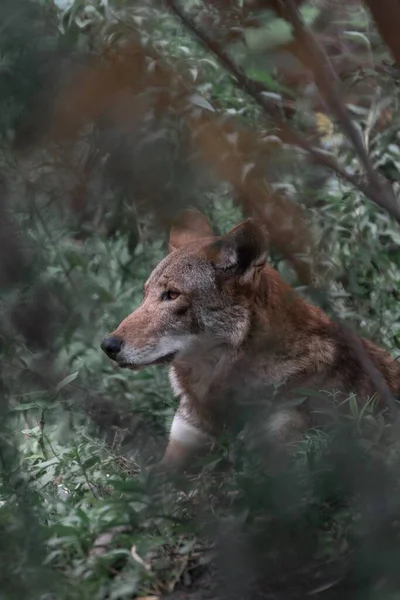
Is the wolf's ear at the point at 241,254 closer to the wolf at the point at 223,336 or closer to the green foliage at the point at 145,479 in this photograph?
the wolf at the point at 223,336

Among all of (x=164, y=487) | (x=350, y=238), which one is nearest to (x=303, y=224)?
(x=164, y=487)

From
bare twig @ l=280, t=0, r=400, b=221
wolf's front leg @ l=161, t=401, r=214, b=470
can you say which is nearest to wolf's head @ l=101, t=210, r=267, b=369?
wolf's front leg @ l=161, t=401, r=214, b=470

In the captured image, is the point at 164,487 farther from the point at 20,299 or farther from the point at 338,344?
the point at 338,344

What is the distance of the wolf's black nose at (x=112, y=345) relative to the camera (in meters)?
5.25

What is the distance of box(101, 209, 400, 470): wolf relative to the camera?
4.74 metres

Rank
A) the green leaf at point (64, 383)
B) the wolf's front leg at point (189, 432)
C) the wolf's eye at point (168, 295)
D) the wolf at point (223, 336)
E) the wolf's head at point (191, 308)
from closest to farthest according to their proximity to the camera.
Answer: the green leaf at point (64, 383) < the wolf's front leg at point (189, 432) < the wolf at point (223, 336) < the wolf's head at point (191, 308) < the wolf's eye at point (168, 295)

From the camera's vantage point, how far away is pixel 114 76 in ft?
6.54

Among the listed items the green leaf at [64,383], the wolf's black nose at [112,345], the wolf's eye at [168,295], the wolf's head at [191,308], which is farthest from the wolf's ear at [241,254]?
the green leaf at [64,383]

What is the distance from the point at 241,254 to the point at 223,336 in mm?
440

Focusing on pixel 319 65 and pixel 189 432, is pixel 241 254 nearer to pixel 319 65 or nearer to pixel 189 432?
pixel 189 432

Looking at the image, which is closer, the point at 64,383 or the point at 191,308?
the point at 64,383

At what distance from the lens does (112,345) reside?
5250 millimetres

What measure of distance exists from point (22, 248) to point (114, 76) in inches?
17.9

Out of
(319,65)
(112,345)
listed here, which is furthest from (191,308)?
(319,65)
